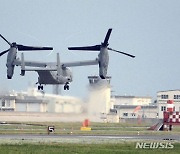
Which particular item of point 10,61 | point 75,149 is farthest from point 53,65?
point 75,149

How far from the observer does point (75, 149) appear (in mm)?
69375

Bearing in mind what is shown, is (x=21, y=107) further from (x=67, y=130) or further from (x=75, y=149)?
(x=75, y=149)

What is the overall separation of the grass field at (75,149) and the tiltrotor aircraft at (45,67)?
3214cm

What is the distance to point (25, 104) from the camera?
6289 inches

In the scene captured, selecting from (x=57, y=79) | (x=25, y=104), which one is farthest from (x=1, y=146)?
(x=25, y=104)

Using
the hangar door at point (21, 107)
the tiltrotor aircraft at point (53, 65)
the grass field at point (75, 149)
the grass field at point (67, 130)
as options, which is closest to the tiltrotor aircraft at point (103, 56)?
the tiltrotor aircraft at point (53, 65)

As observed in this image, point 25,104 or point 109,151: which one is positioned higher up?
point 25,104

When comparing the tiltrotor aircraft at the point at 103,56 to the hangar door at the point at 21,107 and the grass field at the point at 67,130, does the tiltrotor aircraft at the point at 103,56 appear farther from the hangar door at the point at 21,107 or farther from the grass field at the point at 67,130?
the hangar door at the point at 21,107

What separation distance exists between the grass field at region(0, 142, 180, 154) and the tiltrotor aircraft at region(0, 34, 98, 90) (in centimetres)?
3214

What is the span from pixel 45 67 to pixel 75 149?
44.2 meters

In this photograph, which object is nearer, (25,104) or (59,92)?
(59,92)

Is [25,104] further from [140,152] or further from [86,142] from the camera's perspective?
[140,152]

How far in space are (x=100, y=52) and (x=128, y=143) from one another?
29.7m

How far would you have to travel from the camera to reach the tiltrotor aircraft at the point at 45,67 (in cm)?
10669
